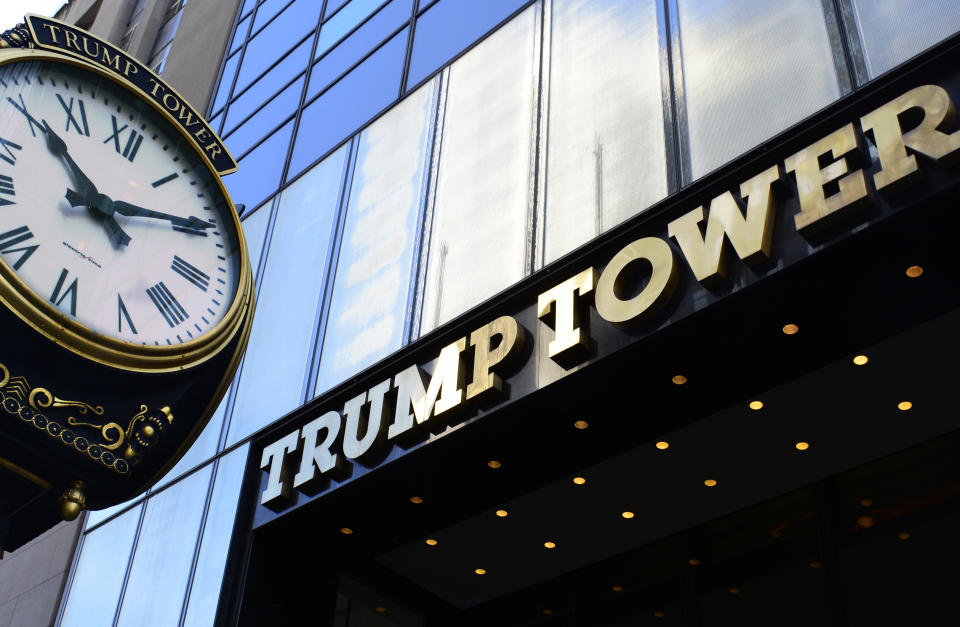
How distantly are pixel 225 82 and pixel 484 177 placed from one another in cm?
1093

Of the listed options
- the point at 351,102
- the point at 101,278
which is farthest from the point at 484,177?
the point at 101,278

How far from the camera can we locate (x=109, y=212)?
250 inches

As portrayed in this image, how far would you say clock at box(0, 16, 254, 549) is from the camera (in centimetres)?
535

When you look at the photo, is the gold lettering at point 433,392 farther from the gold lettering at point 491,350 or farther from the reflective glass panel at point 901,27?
the reflective glass panel at point 901,27

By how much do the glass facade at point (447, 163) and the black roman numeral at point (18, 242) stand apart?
5468mm

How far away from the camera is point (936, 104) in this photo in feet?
23.5

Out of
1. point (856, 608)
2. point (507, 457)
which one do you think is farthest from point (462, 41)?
point (856, 608)

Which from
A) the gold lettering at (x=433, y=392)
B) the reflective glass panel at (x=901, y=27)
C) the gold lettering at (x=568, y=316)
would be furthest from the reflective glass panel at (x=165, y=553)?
the reflective glass panel at (x=901, y=27)

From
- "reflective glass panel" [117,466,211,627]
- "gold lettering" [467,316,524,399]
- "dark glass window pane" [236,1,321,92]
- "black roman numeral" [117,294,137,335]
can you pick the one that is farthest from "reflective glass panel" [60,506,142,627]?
"dark glass window pane" [236,1,321,92]

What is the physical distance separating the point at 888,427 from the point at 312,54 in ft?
40.0

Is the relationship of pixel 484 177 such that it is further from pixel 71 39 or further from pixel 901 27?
pixel 71 39

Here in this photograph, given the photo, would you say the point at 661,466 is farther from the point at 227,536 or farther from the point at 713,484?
the point at 227,536

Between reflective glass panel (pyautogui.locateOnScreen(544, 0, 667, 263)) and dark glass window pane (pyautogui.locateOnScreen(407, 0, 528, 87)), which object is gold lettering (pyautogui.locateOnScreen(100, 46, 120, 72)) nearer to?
reflective glass panel (pyautogui.locateOnScreen(544, 0, 667, 263))

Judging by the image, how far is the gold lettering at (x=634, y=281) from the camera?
8297mm
